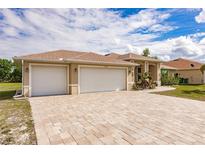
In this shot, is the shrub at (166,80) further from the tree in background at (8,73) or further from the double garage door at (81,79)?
the tree in background at (8,73)

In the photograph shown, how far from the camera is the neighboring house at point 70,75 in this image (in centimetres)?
1194

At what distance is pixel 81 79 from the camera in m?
13.9

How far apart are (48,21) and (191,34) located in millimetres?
15164

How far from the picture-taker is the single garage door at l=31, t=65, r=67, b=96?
12.2 m

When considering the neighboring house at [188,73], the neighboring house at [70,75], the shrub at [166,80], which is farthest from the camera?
the neighboring house at [188,73]

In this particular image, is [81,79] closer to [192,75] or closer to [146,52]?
[192,75]

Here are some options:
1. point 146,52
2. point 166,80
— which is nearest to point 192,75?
point 166,80

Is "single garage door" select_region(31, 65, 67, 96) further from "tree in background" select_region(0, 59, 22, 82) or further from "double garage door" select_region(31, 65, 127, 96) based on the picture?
"tree in background" select_region(0, 59, 22, 82)

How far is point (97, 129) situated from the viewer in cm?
474

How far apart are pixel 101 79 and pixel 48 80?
4920 millimetres

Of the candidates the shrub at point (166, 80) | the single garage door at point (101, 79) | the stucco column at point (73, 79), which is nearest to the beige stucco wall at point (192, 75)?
the shrub at point (166, 80)
